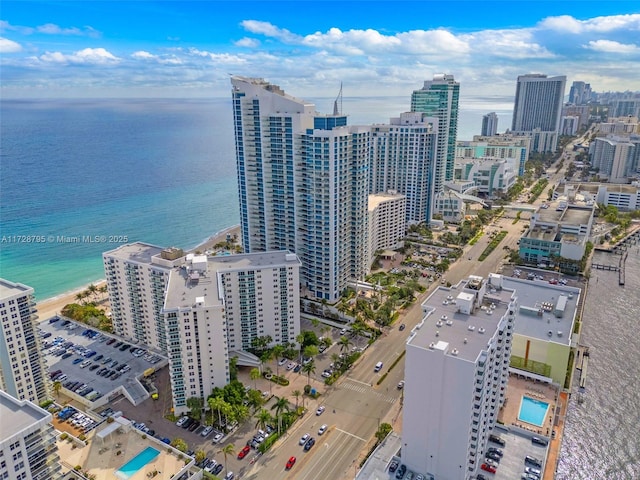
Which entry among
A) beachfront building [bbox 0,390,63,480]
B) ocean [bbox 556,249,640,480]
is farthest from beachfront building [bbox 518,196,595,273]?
beachfront building [bbox 0,390,63,480]

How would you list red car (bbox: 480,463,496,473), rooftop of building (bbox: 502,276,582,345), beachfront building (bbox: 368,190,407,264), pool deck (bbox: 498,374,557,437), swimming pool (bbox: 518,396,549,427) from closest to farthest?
1. red car (bbox: 480,463,496,473)
2. pool deck (bbox: 498,374,557,437)
3. swimming pool (bbox: 518,396,549,427)
4. rooftop of building (bbox: 502,276,582,345)
5. beachfront building (bbox: 368,190,407,264)

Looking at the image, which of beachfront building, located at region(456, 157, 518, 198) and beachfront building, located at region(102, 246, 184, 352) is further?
beachfront building, located at region(456, 157, 518, 198)

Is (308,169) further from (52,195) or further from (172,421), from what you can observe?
(52,195)

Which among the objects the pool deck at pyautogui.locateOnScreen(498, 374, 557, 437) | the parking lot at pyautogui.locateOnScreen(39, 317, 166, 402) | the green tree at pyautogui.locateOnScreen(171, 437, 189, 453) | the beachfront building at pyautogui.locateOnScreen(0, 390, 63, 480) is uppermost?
the beachfront building at pyautogui.locateOnScreen(0, 390, 63, 480)

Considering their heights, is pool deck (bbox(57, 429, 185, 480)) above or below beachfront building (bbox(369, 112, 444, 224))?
below

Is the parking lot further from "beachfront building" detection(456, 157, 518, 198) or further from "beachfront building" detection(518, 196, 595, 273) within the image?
"beachfront building" detection(456, 157, 518, 198)

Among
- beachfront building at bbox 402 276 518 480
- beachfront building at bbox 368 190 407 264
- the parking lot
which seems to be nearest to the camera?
beachfront building at bbox 402 276 518 480

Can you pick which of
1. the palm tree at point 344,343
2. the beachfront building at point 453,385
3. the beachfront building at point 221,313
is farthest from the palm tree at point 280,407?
the palm tree at point 344,343

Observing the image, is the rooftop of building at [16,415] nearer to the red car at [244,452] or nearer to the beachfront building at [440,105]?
the red car at [244,452]
